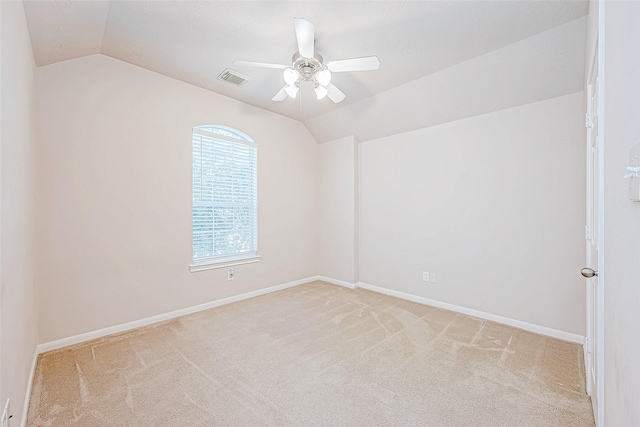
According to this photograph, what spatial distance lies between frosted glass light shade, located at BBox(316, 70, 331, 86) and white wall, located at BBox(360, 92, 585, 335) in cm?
188

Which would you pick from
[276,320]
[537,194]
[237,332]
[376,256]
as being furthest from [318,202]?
[537,194]

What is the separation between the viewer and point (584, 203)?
8.54 ft

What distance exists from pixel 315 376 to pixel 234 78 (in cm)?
313

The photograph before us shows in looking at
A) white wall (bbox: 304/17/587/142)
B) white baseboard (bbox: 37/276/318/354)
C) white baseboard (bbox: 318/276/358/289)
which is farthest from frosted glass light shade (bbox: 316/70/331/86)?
white baseboard (bbox: 318/276/358/289)

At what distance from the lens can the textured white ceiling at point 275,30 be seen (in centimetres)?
204

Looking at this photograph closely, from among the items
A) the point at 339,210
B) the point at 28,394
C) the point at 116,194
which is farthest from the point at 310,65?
the point at 28,394

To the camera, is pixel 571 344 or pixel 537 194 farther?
pixel 537 194

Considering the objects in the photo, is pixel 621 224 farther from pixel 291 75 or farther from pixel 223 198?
pixel 223 198

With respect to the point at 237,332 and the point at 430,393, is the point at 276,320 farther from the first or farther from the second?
the point at 430,393

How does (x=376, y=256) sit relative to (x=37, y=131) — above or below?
below

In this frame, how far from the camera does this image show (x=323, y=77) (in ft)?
7.77

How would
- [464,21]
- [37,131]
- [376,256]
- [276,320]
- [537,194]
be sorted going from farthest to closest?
1. [376,256]
2. [276,320]
3. [537,194]
4. [37,131]
5. [464,21]

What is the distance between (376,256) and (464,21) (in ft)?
9.95

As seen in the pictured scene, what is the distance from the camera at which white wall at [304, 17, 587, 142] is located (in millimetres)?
2373
